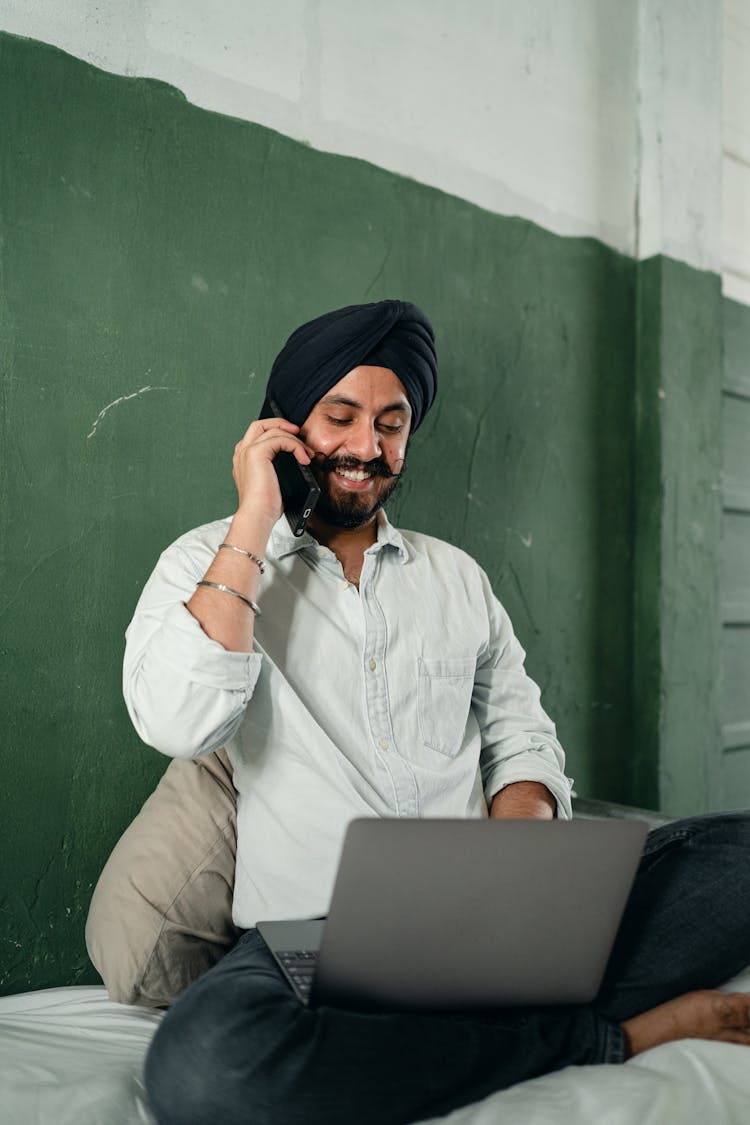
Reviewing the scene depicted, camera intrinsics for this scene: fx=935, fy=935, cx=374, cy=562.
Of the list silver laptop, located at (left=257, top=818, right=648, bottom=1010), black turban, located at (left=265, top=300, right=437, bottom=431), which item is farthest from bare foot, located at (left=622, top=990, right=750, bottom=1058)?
black turban, located at (left=265, top=300, right=437, bottom=431)

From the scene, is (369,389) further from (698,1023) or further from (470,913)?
(698,1023)

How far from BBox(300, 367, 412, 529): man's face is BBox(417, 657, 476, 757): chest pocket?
Result: 284 millimetres

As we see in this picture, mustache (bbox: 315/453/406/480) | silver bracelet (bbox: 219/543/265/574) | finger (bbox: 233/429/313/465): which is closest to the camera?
silver bracelet (bbox: 219/543/265/574)

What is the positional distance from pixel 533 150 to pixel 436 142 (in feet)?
1.06

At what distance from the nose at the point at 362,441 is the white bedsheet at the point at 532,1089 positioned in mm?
897

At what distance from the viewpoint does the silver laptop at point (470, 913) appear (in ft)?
3.05

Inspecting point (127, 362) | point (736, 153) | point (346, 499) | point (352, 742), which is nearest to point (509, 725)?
point (352, 742)

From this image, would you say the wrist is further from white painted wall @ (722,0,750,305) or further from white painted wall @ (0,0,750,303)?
white painted wall @ (722,0,750,305)

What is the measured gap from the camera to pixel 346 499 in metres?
1.55

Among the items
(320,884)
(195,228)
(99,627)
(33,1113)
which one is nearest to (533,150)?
(195,228)

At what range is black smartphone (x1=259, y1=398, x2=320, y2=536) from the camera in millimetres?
1460

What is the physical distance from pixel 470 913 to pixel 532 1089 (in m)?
0.21

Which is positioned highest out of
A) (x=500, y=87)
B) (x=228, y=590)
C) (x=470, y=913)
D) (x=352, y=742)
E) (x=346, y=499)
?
(x=500, y=87)

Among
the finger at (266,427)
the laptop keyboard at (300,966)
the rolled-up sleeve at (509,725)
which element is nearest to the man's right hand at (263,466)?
the finger at (266,427)
